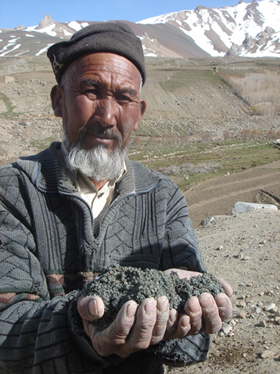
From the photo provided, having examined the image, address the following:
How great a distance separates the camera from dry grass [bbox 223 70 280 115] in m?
35.9

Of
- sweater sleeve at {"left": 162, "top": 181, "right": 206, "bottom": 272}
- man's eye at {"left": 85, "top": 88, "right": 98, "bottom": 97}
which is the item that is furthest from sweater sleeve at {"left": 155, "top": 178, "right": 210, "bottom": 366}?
man's eye at {"left": 85, "top": 88, "right": 98, "bottom": 97}

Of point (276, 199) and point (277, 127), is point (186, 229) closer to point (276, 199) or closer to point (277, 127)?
point (276, 199)

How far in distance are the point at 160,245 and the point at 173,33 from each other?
10392 cm

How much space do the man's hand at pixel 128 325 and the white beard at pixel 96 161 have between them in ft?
2.30

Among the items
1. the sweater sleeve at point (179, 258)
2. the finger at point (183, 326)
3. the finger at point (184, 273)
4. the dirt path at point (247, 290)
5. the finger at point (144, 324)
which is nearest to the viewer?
the finger at point (144, 324)

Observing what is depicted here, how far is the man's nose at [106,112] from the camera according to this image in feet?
5.43

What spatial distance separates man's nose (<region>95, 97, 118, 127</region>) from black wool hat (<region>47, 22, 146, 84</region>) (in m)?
0.25

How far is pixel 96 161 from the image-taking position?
171cm

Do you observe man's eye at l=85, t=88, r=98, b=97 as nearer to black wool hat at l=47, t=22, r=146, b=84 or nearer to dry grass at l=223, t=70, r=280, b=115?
black wool hat at l=47, t=22, r=146, b=84

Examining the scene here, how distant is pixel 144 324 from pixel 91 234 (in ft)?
1.83

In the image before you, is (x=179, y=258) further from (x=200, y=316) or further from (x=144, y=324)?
(x=144, y=324)

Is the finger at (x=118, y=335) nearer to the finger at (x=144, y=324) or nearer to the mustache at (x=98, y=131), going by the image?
the finger at (x=144, y=324)

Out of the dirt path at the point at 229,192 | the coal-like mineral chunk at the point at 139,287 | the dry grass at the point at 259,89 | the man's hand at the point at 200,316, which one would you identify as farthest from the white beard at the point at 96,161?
the dry grass at the point at 259,89

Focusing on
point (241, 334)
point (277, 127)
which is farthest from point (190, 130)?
point (241, 334)
